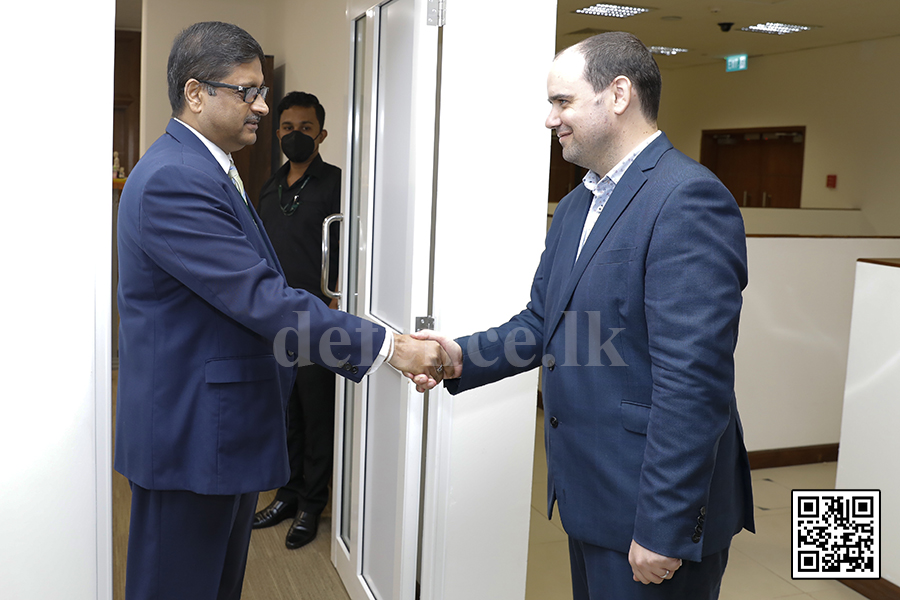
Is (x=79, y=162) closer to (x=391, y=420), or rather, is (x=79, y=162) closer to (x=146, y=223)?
(x=146, y=223)

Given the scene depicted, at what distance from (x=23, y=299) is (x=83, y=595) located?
59cm

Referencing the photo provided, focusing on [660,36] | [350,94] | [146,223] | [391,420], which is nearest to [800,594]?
[391,420]

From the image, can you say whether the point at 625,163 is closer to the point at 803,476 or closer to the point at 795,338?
the point at 795,338

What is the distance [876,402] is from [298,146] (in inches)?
100

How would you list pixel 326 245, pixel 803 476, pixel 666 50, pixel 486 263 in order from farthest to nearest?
pixel 666 50
pixel 803 476
pixel 326 245
pixel 486 263

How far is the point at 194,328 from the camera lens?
Result: 1.61 metres

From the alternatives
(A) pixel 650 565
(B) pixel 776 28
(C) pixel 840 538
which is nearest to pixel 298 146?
(A) pixel 650 565

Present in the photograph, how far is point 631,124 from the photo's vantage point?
4.94ft

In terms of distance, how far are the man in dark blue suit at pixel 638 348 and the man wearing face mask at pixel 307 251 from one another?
184cm

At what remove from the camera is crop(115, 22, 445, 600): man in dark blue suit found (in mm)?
Answer: 1561

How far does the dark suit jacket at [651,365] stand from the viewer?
4.34ft

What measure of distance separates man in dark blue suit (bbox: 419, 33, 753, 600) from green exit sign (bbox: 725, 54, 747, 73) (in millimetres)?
9448

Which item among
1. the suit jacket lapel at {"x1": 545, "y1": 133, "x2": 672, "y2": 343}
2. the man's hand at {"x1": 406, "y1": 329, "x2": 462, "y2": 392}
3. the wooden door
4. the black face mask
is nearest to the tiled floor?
the man's hand at {"x1": 406, "y1": 329, "x2": 462, "y2": 392}

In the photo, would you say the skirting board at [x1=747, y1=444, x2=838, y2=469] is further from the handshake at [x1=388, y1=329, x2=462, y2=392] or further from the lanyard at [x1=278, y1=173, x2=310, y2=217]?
the handshake at [x1=388, y1=329, x2=462, y2=392]
